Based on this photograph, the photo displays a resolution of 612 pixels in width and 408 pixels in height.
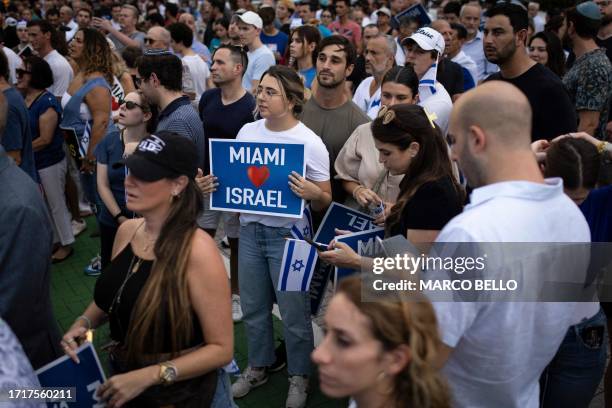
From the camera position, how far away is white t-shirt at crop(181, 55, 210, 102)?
293 inches

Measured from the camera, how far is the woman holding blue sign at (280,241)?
3.65 meters

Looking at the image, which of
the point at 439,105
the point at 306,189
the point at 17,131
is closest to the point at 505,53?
the point at 439,105

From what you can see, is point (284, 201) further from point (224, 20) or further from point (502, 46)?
point (224, 20)

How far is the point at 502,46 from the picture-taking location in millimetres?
4336

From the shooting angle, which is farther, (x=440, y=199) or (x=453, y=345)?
(x=440, y=199)

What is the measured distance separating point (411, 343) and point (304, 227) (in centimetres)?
225

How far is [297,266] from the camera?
3.48m

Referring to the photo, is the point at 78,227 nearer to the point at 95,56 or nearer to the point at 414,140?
the point at 95,56

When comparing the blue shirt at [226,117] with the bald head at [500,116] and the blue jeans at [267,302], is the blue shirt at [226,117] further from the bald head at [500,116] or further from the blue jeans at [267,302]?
the bald head at [500,116]

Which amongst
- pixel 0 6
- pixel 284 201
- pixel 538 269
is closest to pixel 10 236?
pixel 284 201

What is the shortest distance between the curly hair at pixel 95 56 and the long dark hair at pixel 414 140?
4.00m

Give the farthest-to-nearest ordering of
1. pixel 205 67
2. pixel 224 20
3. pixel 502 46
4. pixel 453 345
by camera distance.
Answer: pixel 224 20, pixel 205 67, pixel 502 46, pixel 453 345

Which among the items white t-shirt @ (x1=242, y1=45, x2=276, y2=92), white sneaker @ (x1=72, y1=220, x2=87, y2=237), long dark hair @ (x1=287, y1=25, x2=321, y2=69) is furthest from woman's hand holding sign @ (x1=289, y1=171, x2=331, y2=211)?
white sneaker @ (x1=72, y1=220, x2=87, y2=237)

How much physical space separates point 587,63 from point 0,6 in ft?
47.0
